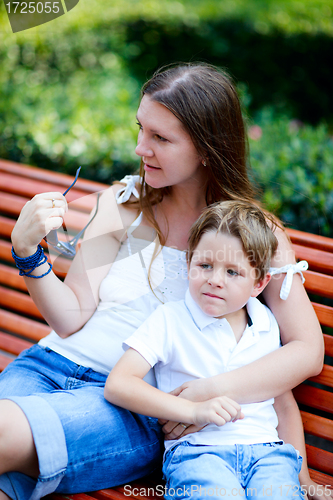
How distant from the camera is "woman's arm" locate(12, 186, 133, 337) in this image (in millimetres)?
1629

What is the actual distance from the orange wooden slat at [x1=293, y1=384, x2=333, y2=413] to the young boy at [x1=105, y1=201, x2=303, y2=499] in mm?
189

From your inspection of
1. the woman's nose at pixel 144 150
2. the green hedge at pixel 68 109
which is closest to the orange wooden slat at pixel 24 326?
the woman's nose at pixel 144 150

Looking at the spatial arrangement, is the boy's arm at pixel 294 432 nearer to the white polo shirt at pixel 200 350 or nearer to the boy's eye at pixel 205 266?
the white polo shirt at pixel 200 350

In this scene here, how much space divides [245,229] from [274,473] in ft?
2.62

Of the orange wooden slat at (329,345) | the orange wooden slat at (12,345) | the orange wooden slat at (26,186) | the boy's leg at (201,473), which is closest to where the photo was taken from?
the boy's leg at (201,473)

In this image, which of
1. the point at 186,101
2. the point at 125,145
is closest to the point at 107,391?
the point at 186,101

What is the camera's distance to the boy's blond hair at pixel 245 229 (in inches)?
65.6

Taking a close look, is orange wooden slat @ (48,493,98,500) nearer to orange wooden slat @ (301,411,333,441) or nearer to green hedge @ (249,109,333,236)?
orange wooden slat @ (301,411,333,441)

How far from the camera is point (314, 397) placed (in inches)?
76.2

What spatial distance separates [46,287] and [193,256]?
56 centimetres

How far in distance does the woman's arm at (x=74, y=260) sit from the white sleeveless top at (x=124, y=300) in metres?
→ 0.04

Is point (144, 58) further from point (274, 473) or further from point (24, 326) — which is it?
point (274, 473)

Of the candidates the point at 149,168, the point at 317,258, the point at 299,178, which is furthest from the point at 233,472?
the point at 299,178

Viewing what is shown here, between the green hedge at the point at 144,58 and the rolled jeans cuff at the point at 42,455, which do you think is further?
the green hedge at the point at 144,58
